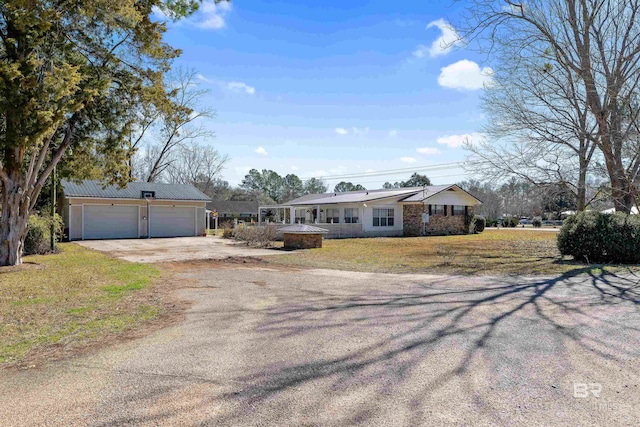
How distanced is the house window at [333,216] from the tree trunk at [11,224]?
21309 mm

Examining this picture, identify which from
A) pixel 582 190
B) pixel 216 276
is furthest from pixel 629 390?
pixel 582 190

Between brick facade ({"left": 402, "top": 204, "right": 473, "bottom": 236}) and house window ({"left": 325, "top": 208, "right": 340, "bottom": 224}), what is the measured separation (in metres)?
4.88

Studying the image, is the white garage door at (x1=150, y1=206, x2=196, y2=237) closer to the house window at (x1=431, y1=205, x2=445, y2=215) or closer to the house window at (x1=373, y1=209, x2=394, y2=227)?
the house window at (x1=373, y1=209, x2=394, y2=227)

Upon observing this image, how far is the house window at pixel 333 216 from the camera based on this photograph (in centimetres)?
3039

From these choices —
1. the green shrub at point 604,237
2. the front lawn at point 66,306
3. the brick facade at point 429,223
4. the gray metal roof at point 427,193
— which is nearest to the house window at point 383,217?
the brick facade at point 429,223

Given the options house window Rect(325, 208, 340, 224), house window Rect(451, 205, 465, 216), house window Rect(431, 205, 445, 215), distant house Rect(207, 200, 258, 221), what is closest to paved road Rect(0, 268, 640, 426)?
house window Rect(325, 208, 340, 224)

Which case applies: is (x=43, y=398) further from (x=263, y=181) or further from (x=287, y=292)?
(x=263, y=181)

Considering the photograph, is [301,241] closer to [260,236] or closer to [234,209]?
[260,236]

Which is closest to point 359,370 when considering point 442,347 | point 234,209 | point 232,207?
point 442,347

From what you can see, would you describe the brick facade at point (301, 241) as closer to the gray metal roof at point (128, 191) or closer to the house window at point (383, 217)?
the gray metal roof at point (128, 191)

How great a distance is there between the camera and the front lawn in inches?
181

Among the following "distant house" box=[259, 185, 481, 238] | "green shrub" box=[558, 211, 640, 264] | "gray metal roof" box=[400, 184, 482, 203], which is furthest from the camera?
"gray metal roof" box=[400, 184, 482, 203]

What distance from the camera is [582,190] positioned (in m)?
13.2

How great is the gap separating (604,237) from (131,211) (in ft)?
78.8
